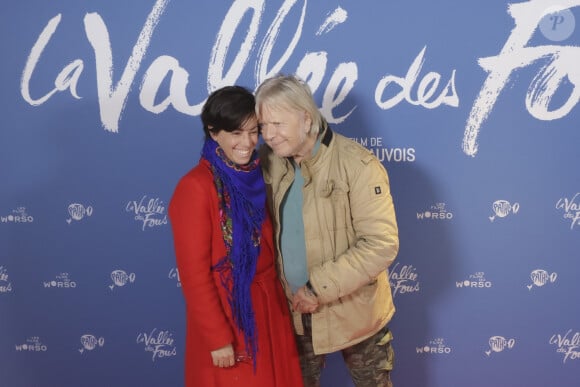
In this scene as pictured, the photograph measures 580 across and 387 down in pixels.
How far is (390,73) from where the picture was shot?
8.03ft

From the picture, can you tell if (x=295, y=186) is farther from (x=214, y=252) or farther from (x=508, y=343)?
(x=508, y=343)

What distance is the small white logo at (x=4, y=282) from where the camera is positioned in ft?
8.90

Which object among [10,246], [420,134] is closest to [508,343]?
[420,134]

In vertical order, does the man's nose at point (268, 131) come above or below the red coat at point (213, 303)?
Result: above

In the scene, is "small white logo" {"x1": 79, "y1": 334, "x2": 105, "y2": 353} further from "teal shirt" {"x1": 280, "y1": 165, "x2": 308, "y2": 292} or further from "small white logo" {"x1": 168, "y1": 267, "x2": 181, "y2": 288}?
"teal shirt" {"x1": 280, "y1": 165, "x2": 308, "y2": 292}

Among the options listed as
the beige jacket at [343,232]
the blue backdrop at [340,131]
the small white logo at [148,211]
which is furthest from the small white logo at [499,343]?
the small white logo at [148,211]

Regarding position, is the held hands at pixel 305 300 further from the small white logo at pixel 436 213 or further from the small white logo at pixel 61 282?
the small white logo at pixel 61 282

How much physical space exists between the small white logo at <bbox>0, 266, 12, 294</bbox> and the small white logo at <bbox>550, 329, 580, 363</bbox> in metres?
2.63

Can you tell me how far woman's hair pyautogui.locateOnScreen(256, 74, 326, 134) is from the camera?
1785 mm

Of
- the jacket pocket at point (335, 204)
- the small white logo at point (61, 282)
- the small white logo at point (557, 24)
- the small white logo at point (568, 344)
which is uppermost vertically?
the small white logo at point (557, 24)

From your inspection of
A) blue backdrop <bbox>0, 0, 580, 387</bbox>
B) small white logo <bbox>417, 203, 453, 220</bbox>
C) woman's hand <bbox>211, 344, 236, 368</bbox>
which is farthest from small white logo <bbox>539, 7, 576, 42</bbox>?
woman's hand <bbox>211, 344, 236, 368</bbox>

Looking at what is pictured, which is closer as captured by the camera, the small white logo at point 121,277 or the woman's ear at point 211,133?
the woman's ear at point 211,133

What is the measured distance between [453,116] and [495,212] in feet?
1.57

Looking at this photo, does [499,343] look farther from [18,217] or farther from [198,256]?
[18,217]
